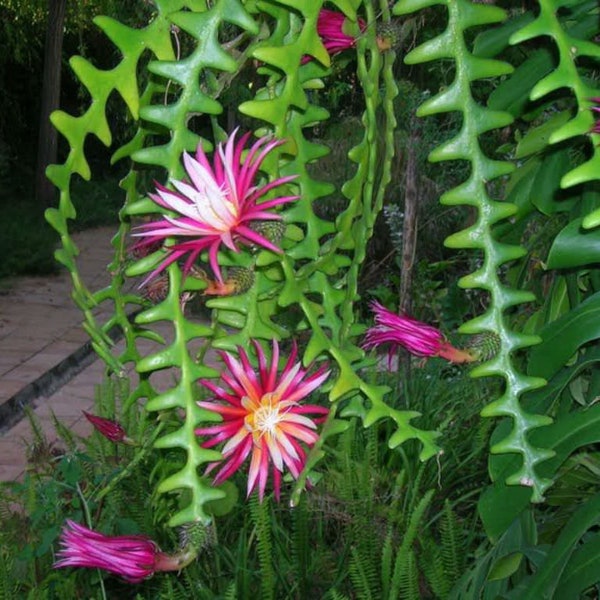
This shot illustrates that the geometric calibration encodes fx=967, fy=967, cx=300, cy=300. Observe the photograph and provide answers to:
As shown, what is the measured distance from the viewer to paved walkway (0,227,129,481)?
3518 mm

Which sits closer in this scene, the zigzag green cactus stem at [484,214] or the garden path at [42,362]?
the zigzag green cactus stem at [484,214]

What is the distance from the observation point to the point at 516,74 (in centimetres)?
79

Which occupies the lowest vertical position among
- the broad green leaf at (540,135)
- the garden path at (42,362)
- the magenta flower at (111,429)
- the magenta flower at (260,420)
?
the garden path at (42,362)

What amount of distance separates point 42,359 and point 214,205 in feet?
12.7

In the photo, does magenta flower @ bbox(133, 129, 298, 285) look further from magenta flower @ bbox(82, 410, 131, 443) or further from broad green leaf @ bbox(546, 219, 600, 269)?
magenta flower @ bbox(82, 410, 131, 443)

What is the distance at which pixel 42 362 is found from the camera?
421 centimetres

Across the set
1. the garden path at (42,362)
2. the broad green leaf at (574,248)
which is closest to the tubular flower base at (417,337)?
the broad green leaf at (574,248)

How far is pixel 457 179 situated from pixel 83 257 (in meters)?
2.64

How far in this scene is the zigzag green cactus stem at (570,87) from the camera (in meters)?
0.48

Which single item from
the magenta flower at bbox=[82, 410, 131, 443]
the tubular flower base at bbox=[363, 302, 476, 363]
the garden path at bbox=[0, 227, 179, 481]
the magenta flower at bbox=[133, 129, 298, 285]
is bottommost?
the garden path at bbox=[0, 227, 179, 481]

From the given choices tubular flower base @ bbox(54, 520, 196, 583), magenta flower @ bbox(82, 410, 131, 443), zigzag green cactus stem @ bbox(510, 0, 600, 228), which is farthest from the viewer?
magenta flower @ bbox(82, 410, 131, 443)

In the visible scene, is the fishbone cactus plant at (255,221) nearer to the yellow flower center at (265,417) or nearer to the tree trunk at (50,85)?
the yellow flower center at (265,417)

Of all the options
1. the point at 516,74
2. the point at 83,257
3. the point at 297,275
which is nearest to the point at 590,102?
the point at 297,275

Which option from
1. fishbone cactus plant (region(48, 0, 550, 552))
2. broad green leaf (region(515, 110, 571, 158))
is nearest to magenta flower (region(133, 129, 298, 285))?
fishbone cactus plant (region(48, 0, 550, 552))
